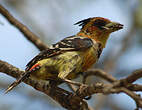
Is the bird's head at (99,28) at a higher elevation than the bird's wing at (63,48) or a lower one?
higher

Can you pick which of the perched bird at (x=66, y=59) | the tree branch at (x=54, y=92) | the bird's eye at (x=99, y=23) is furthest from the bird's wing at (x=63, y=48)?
the bird's eye at (x=99, y=23)

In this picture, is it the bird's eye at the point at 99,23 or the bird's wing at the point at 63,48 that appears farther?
the bird's eye at the point at 99,23

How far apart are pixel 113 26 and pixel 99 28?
259 mm

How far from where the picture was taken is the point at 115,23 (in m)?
4.43

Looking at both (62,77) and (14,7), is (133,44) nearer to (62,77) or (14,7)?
(14,7)

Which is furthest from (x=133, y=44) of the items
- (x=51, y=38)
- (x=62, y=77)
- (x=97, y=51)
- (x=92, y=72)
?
(x=62, y=77)

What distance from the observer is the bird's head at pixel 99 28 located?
444cm

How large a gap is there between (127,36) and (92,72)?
3636 millimetres

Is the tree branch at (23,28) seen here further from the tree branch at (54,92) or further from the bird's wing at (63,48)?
the tree branch at (54,92)

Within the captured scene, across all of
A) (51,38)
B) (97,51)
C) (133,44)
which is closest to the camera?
(97,51)

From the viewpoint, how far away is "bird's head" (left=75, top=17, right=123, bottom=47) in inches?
175

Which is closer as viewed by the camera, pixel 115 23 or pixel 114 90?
pixel 114 90

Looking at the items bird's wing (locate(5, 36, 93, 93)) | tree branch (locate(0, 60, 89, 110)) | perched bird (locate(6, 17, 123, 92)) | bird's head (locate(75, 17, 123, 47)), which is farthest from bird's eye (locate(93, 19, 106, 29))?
tree branch (locate(0, 60, 89, 110))

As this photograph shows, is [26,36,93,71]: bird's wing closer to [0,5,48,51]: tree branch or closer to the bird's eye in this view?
the bird's eye
